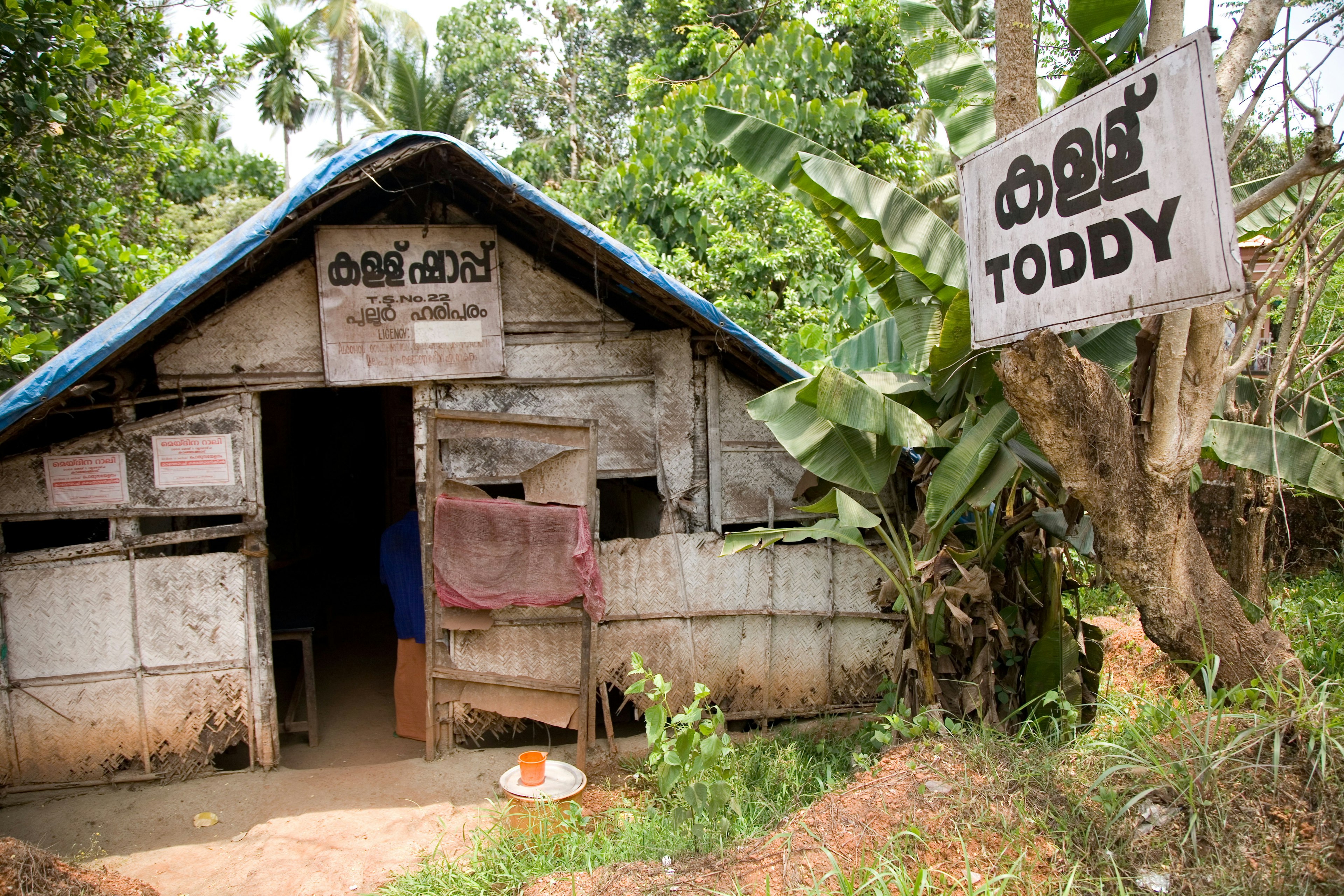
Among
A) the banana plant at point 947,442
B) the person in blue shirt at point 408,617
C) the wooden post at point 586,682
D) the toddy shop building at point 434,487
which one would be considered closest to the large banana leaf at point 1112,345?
the banana plant at point 947,442

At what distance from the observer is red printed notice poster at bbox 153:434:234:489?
5.39m

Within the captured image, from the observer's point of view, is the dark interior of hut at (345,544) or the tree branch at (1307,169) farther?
the dark interior of hut at (345,544)

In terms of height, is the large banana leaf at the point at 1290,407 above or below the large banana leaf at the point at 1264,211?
below

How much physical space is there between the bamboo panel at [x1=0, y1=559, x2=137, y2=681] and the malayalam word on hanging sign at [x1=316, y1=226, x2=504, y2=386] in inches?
70.2

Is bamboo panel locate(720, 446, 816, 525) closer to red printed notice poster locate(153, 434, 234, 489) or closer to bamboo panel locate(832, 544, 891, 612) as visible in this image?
bamboo panel locate(832, 544, 891, 612)

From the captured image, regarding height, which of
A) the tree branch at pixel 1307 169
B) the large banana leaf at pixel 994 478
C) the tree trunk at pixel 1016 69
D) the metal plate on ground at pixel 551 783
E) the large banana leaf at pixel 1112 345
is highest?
the tree trunk at pixel 1016 69

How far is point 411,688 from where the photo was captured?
248 inches

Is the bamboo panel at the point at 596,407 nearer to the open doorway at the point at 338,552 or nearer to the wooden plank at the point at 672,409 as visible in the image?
the wooden plank at the point at 672,409

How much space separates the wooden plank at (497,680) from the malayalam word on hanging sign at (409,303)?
186 cm

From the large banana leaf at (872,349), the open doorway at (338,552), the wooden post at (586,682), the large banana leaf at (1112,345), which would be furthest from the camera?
the open doorway at (338,552)

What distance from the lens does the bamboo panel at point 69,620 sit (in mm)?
5227

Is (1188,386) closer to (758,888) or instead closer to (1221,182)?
(1221,182)

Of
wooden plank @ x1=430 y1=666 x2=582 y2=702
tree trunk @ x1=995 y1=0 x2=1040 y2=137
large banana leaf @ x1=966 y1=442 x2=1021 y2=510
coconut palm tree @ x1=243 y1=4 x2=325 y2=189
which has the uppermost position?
coconut palm tree @ x1=243 y1=4 x2=325 y2=189

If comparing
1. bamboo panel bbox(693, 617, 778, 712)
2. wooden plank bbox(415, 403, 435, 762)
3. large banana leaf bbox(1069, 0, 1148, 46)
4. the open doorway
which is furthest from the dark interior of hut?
large banana leaf bbox(1069, 0, 1148, 46)
